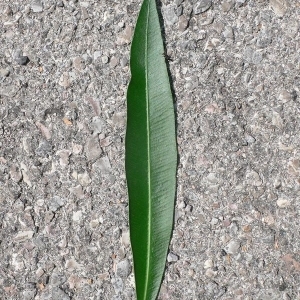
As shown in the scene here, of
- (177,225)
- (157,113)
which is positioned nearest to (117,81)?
(157,113)

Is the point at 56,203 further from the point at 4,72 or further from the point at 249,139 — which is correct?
the point at 249,139

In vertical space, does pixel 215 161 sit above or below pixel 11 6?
below

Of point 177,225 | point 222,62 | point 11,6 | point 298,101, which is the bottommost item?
point 177,225

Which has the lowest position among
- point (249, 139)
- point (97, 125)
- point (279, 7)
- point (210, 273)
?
point (210, 273)

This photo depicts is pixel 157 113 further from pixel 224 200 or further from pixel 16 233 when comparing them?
pixel 16 233

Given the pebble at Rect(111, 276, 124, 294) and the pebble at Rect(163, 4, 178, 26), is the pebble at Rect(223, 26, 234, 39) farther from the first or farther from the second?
the pebble at Rect(111, 276, 124, 294)

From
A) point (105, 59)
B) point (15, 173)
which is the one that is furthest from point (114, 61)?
point (15, 173)

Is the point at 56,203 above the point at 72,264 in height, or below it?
above
